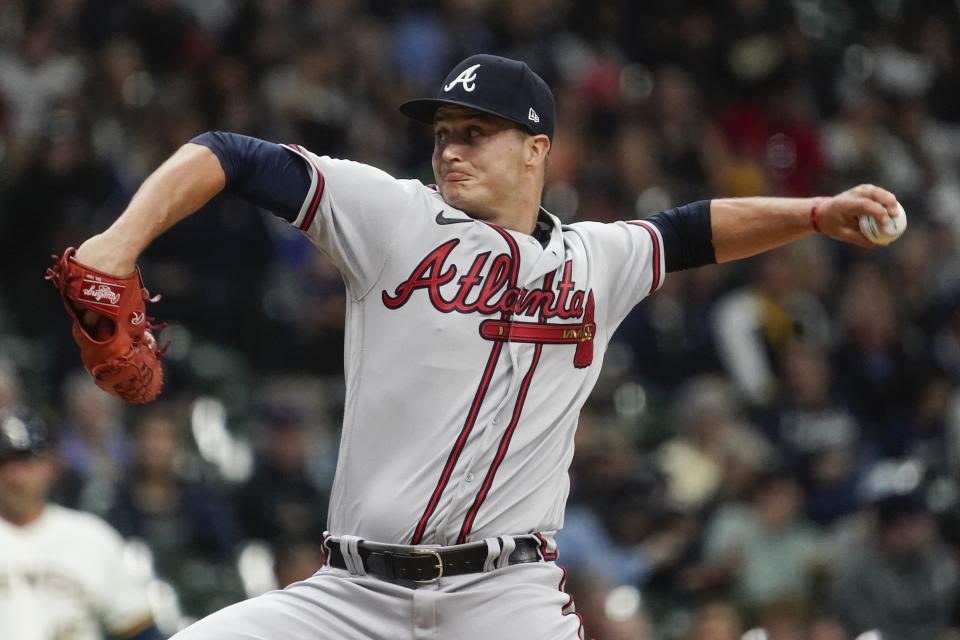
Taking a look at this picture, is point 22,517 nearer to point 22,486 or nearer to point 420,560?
point 22,486

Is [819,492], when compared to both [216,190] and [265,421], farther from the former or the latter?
[216,190]

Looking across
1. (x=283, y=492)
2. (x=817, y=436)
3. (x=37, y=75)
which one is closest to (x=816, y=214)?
(x=283, y=492)

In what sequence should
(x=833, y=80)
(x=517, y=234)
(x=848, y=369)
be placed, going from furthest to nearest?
Answer: (x=833, y=80), (x=848, y=369), (x=517, y=234)

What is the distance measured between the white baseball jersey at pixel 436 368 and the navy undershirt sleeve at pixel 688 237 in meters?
0.53

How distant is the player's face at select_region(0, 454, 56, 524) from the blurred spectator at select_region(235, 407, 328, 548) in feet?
8.54

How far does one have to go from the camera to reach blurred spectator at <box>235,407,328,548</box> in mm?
8445

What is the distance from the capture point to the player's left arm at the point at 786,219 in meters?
4.45

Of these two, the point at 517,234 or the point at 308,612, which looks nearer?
the point at 308,612

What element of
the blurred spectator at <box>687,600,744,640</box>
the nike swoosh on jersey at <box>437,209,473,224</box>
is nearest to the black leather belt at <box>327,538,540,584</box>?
the nike swoosh on jersey at <box>437,209,473,224</box>

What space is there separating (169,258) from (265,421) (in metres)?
1.29

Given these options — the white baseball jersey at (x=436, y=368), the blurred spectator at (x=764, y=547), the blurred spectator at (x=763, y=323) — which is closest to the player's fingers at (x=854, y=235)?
the white baseball jersey at (x=436, y=368)

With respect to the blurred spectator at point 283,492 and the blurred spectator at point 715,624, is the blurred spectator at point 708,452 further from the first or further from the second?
the blurred spectator at point 283,492

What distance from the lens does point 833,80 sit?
14.3 metres

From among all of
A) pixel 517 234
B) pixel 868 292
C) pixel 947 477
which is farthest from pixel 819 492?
pixel 517 234
